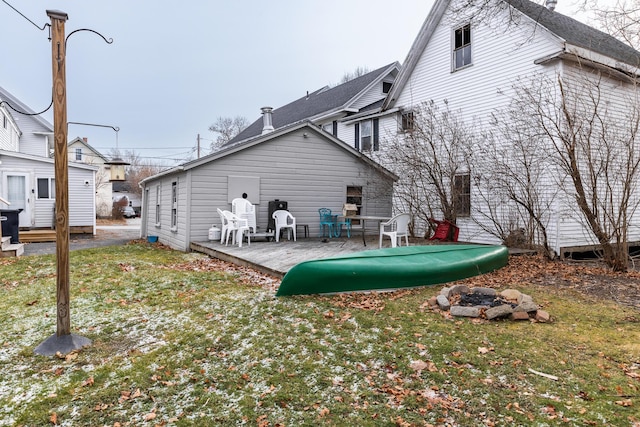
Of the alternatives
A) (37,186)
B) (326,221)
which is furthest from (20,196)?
(326,221)

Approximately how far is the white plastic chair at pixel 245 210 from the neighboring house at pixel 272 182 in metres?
0.37

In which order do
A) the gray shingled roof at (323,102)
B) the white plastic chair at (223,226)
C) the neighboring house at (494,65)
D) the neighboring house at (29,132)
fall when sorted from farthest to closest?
the neighboring house at (29,132) → the gray shingled roof at (323,102) → the white plastic chair at (223,226) → the neighboring house at (494,65)

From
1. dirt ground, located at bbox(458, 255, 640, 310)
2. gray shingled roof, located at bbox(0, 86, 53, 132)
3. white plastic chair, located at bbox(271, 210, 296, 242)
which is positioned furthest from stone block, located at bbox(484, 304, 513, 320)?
gray shingled roof, located at bbox(0, 86, 53, 132)

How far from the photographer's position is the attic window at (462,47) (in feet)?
39.0

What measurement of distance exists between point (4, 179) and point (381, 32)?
1510 centimetres

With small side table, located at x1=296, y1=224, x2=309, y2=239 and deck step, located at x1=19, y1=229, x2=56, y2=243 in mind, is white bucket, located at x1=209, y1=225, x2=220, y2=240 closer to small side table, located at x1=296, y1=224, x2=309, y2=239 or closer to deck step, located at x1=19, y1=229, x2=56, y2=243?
small side table, located at x1=296, y1=224, x2=309, y2=239

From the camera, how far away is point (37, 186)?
1475 cm

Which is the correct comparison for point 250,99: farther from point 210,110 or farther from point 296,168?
point 296,168

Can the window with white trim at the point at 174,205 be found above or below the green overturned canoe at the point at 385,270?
above

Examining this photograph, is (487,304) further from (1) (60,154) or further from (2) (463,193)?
(2) (463,193)

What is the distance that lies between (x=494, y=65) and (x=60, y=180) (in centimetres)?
1090

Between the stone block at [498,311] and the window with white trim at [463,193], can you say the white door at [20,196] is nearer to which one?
the window with white trim at [463,193]

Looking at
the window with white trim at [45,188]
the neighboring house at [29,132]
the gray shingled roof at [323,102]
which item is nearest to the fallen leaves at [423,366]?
the gray shingled roof at [323,102]

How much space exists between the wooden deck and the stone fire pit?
253 cm
